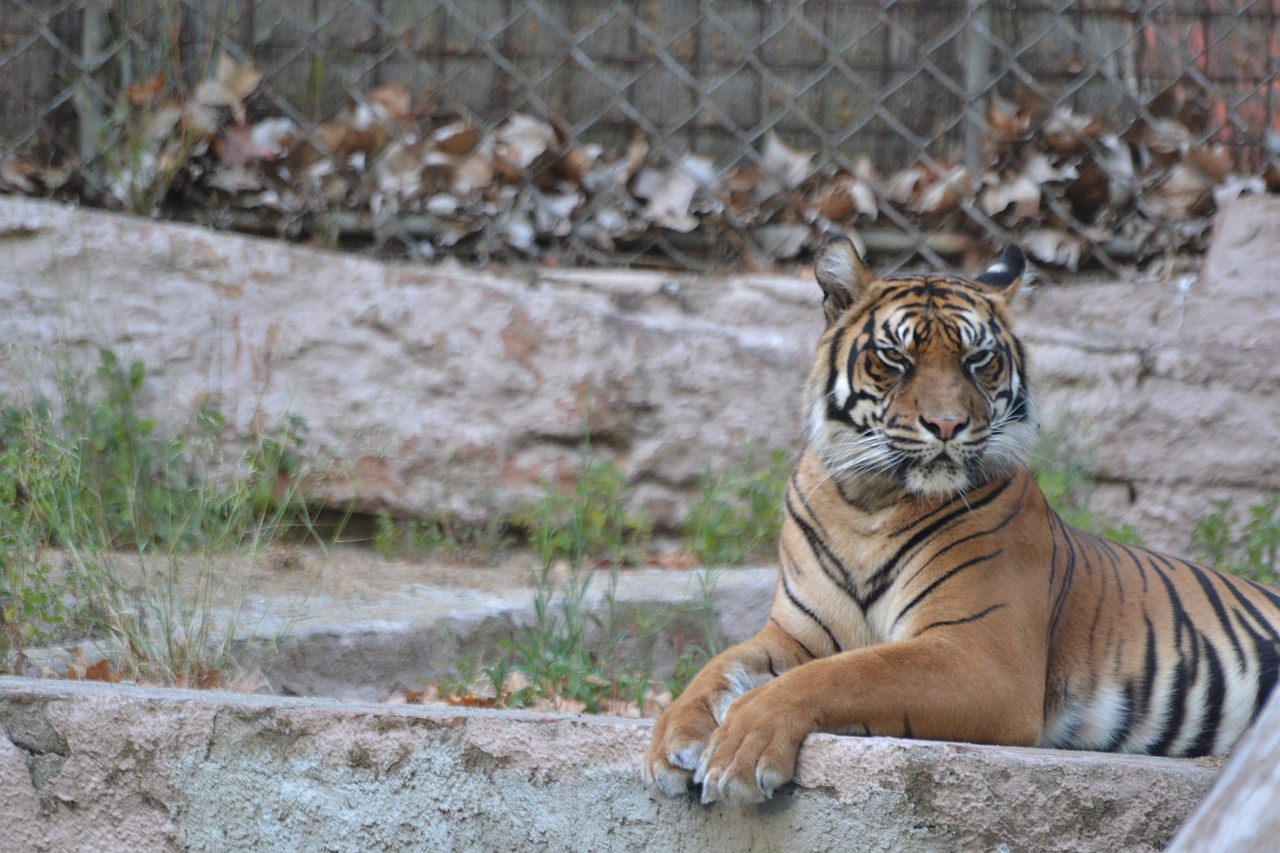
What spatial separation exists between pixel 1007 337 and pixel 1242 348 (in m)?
2.71

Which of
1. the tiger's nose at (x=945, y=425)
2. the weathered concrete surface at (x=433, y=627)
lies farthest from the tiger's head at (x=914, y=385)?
the weathered concrete surface at (x=433, y=627)

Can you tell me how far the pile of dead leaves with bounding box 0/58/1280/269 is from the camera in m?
5.77

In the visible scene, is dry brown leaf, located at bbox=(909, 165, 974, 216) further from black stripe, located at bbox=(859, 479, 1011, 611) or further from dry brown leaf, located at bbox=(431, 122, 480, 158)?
black stripe, located at bbox=(859, 479, 1011, 611)

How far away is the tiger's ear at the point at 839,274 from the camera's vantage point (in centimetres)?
327

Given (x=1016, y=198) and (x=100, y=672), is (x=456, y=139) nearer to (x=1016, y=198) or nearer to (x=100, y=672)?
(x=1016, y=198)

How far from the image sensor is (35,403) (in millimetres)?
4703

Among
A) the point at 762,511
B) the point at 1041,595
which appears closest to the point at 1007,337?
the point at 1041,595

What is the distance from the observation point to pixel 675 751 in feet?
8.35

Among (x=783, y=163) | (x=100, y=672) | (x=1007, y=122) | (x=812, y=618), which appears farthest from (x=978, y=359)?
(x=1007, y=122)

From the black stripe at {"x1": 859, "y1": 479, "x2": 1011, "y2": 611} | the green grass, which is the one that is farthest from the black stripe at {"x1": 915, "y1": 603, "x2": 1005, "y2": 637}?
the green grass

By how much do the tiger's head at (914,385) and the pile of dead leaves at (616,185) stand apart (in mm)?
2557

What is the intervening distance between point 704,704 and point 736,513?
2358 millimetres

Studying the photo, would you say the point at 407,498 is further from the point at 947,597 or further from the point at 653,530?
the point at 947,597

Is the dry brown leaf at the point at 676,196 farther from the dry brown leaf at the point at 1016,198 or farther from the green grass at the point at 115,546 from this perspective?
the green grass at the point at 115,546
